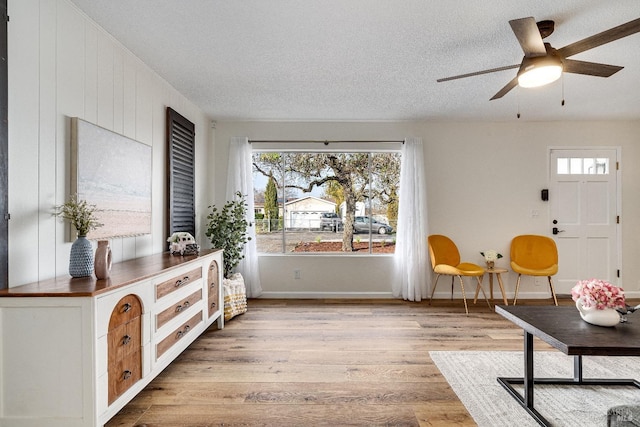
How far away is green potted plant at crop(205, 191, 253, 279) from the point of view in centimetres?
444

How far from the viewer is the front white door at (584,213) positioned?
5074mm

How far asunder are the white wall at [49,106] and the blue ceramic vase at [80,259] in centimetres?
16

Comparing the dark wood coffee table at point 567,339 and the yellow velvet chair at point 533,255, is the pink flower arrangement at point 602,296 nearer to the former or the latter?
the dark wood coffee table at point 567,339

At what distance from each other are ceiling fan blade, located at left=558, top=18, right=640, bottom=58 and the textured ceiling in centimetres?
28

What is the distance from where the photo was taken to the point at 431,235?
501cm

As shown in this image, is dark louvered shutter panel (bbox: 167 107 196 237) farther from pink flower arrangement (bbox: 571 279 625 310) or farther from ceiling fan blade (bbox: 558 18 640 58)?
pink flower arrangement (bbox: 571 279 625 310)

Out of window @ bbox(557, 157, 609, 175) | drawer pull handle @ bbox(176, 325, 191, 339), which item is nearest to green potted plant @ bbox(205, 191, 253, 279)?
drawer pull handle @ bbox(176, 325, 191, 339)

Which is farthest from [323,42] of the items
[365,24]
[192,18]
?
[192,18]

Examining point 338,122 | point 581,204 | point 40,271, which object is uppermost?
point 338,122

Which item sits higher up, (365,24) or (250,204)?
(365,24)

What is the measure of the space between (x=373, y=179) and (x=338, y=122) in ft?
3.10

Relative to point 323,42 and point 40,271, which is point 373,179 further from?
point 40,271

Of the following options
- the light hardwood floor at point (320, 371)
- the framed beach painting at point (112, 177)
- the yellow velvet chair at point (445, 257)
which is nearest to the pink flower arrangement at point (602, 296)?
the light hardwood floor at point (320, 371)

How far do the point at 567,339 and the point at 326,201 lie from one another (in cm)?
357
